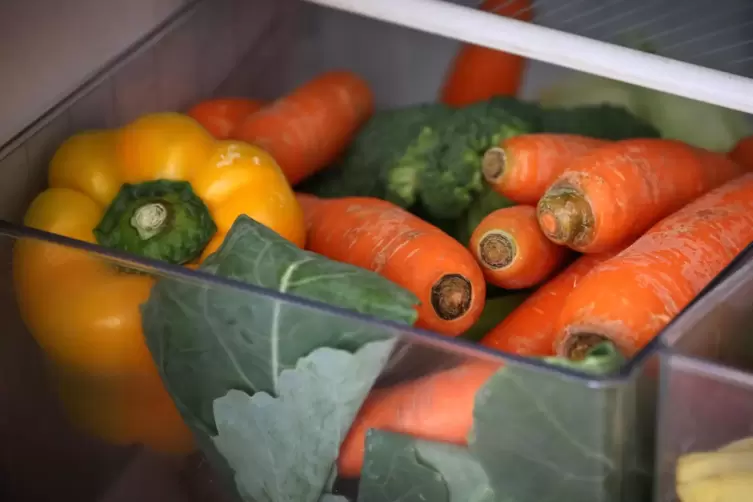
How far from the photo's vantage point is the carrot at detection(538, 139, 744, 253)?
72 cm

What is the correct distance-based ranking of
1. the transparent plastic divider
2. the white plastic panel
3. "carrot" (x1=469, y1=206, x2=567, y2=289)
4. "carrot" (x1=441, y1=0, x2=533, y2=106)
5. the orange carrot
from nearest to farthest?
the transparent plastic divider → the white plastic panel → "carrot" (x1=469, y1=206, x2=567, y2=289) → the orange carrot → "carrot" (x1=441, y1=0, x2=533, y2=106)

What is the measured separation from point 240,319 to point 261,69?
53cm

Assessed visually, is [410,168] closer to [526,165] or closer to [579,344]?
[526,165]

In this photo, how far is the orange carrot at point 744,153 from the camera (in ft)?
2.84

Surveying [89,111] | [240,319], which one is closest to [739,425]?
[240,319]

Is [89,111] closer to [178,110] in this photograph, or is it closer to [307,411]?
[178,110]

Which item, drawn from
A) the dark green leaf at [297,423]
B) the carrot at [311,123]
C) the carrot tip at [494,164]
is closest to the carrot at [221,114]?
the carrot at [311,123]

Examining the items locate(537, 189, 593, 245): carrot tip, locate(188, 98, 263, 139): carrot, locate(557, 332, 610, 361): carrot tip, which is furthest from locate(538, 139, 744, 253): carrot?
locate(188, 98, 263, 139): carrot

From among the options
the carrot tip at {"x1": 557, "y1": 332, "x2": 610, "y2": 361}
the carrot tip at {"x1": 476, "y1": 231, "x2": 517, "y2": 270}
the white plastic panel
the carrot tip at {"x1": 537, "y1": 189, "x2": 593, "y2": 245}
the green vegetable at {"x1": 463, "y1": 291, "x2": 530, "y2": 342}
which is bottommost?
the green vegetable at {"x1": 463, "y1": 291, "x2": 530, "y2": 342}

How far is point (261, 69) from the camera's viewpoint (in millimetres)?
1064

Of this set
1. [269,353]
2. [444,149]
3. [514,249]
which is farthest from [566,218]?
[269,353]

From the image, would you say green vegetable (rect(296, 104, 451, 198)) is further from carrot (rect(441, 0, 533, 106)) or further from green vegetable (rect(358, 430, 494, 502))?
green vegetable (rect(358, 430, 494, 502))

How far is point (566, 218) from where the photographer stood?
2.35 ft

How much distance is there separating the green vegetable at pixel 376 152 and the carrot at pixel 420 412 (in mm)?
308
